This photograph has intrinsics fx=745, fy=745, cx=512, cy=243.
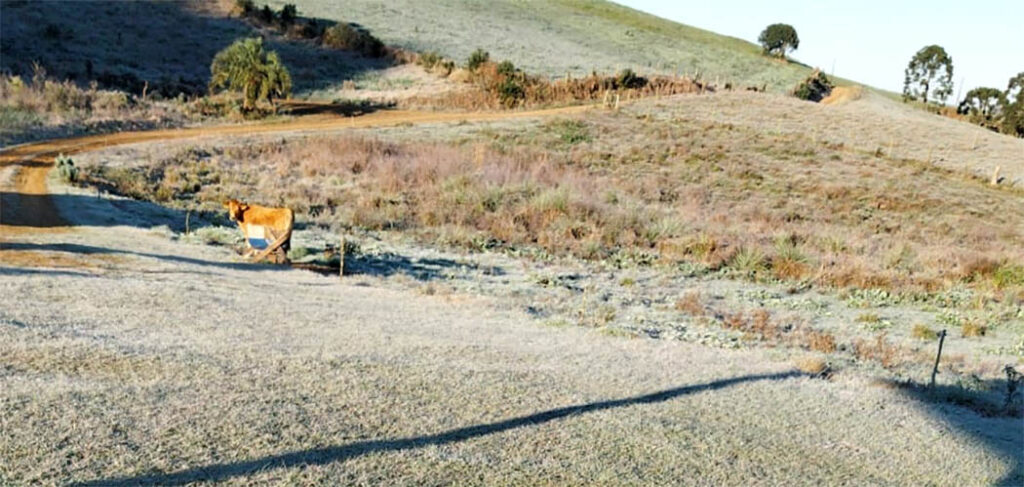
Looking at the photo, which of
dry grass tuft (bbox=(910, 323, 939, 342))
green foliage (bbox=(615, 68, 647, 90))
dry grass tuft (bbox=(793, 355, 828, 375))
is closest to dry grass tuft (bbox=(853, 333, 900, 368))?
dry grass tuft (bbox=(910, 323, 939, 342))

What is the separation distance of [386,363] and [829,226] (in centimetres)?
2418

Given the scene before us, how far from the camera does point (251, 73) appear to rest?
39094mm

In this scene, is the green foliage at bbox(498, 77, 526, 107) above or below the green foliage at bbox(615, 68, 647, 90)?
below

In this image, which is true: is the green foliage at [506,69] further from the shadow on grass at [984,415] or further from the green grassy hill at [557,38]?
the shadow on grass at [984,415]

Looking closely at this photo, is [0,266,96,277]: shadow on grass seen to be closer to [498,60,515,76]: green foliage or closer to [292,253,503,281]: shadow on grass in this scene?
[292,253,503,281]: shadow on grass

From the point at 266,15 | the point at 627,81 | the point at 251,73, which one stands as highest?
the point at 266,15

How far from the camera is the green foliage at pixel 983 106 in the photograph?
70062 mm

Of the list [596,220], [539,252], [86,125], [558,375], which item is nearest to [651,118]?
[596,220]

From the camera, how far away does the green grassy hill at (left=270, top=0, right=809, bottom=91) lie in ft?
204

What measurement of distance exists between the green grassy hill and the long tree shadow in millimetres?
48982

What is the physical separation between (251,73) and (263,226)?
26.4 m

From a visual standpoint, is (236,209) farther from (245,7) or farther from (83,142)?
(245,7)

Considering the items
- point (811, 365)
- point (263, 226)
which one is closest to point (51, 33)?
point (263, 226)

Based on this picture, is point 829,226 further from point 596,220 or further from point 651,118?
point 651,118
